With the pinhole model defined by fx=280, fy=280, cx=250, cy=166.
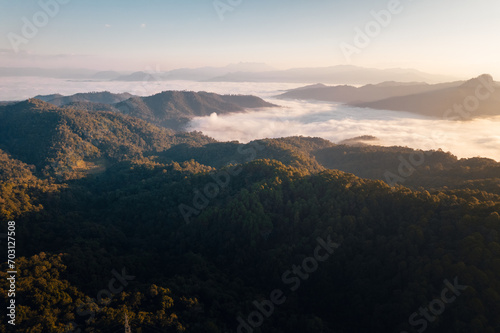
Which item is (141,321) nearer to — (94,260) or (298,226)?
(94,260)

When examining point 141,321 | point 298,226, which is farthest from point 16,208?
point 298,226
